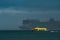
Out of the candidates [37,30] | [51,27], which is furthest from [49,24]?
[37,30]

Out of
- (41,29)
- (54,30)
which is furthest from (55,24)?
(41,29)

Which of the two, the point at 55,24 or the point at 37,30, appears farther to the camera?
the point at 55,24

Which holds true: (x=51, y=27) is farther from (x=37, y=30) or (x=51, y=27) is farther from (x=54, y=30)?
(x=37, y=30)

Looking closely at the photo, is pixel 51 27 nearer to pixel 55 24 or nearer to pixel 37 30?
pixel 55 24

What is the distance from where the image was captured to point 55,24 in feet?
521

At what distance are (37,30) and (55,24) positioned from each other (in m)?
25.8

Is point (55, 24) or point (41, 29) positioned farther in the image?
point (55, 24)

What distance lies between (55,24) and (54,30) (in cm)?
450

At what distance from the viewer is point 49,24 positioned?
16375 cm

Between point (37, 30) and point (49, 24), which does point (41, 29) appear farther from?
point (49, 24)

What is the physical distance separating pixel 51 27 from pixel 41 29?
2804 centimetres

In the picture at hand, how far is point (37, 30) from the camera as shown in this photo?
13688 centimetres

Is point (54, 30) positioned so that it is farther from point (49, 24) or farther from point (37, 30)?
point (37, 30)

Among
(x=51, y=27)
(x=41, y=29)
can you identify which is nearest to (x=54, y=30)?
(x=51, y=27)
